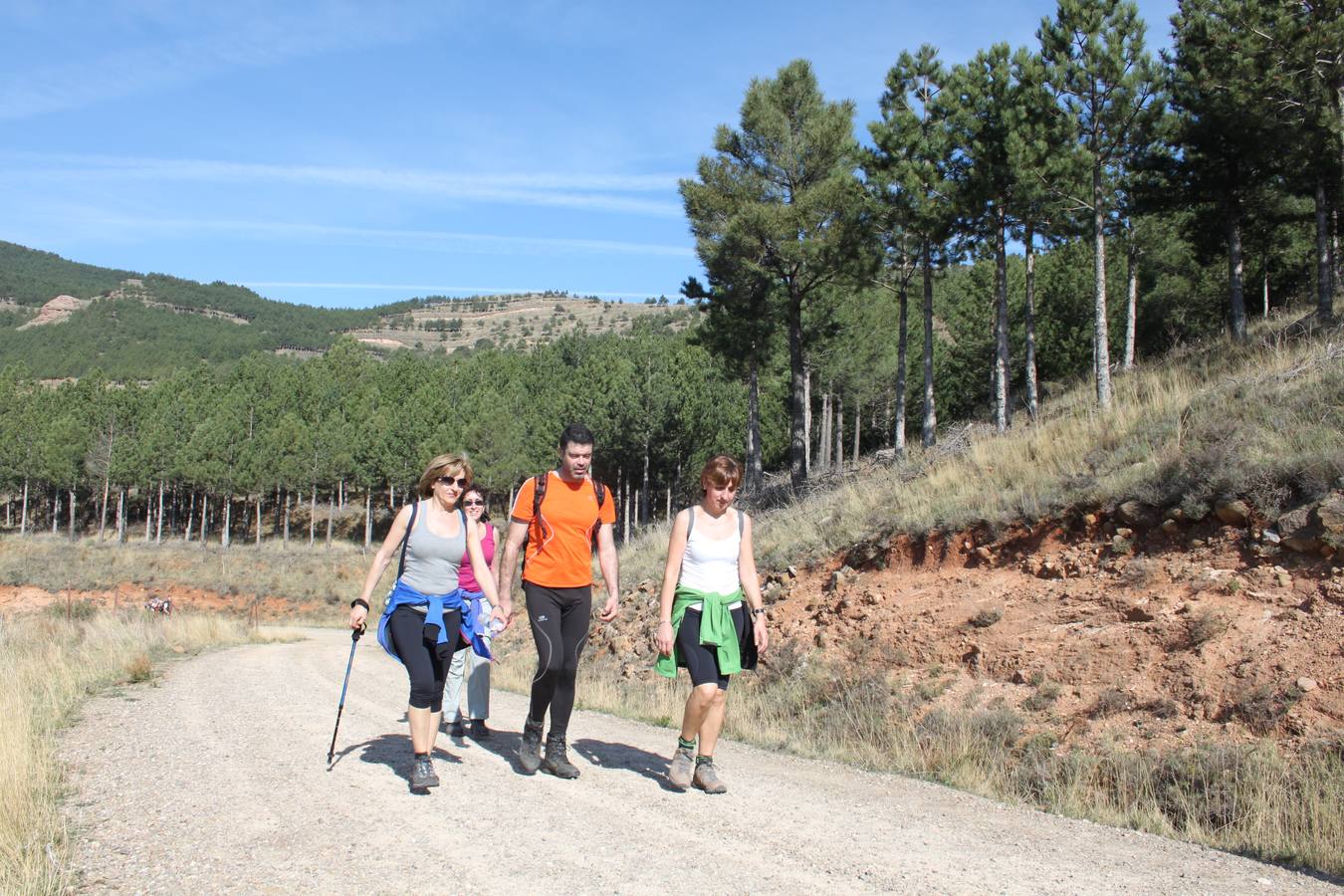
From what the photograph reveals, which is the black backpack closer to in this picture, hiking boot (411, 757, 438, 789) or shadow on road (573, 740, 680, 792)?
hiking boot (411, 757, 438, 789)

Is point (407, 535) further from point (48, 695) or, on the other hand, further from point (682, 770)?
point (48, 695)

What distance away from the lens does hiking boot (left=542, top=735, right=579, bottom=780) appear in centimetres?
550

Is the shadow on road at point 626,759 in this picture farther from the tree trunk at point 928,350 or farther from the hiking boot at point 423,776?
the tree trunk at point 928,350

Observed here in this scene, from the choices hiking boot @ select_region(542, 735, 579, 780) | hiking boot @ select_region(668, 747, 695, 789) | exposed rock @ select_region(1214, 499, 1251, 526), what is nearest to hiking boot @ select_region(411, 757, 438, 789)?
hiking boot @ select_region(542, 735, 579, 780)

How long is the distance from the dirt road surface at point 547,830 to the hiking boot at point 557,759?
0.35 feet

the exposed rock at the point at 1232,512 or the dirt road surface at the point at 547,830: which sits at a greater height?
the exposed rock at the point at 1232,512

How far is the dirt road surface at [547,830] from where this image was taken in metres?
3.79

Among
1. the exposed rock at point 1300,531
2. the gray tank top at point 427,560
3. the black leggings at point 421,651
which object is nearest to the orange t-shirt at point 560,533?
the gray tank top at point 427,560

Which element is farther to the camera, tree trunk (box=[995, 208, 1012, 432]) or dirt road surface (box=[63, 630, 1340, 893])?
tree trunk (box=[995, 208, 1012, 432])

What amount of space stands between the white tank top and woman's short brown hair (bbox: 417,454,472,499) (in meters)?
1.51

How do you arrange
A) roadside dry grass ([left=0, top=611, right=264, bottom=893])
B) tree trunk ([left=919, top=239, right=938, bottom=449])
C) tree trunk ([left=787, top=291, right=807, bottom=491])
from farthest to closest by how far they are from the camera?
tree trunk ([left=787, top=291, right=807, bottom=491]) → tree trunk ([left=919, top=239, right=938, bottom=449]) → roadside dry grass ([left=0, top=611, right=264, bottom=893])

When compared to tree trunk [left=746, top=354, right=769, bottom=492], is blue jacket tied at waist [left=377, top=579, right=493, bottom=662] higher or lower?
lower

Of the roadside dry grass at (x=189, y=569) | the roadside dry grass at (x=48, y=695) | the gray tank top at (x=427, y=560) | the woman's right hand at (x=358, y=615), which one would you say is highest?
the gray tank top at (x=427, y=560)

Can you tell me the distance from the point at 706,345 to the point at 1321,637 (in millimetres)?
20947
